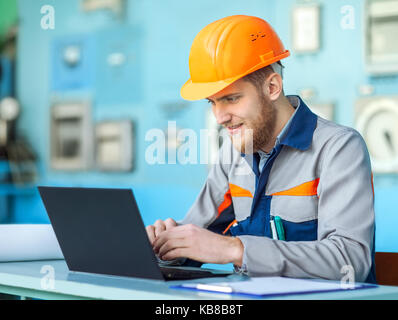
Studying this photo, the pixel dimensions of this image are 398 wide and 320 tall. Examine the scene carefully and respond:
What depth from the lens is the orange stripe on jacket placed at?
1669mm

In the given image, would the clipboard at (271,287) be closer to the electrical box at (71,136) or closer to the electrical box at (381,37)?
the electrical box at (381,37)

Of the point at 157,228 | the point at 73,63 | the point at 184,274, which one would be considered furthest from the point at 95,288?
the point at 73,63

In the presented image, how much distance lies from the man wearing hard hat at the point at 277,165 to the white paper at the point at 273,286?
0.35ft

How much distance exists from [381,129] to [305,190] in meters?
1.88

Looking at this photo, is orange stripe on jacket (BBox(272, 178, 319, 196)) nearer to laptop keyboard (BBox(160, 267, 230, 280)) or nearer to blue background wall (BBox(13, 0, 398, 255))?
laptop keyboard (BBox(160, 267, 230, 280))

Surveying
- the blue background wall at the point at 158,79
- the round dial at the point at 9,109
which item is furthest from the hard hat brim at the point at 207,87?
the round dial at the point at 9,109

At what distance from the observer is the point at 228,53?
1668 mm

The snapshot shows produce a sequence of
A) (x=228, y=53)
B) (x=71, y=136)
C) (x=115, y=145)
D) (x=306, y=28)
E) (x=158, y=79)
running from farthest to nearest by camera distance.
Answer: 1. (x=71, y=136)
2. (x=115, y=145)
3. (x=158, y=79)
4. (x=306, y=28)
5. (x=228, y=53)

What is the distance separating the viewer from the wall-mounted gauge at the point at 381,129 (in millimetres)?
3354

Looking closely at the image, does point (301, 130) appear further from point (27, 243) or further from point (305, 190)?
point (27, 243)

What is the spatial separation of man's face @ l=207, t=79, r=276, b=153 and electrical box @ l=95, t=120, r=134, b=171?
303 centimetres

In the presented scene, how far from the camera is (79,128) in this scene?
16.9 feet

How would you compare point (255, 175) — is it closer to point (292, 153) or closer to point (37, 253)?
point (292, 153)

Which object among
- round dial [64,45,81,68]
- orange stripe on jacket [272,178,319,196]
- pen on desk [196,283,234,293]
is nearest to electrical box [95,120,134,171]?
round dial [64,45,81,68]
